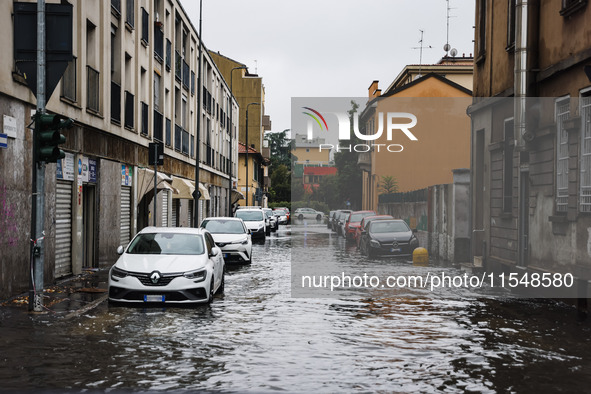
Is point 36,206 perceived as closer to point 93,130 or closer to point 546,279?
point 93,130

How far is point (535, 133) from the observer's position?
16359 mm

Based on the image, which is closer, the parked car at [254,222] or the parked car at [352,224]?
the parked car at [352,224]

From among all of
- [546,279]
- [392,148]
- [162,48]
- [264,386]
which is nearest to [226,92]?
[162,48]

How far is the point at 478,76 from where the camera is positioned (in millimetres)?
21547

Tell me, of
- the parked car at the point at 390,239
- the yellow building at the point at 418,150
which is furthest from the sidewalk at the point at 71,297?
the parked car at the point at 390,239

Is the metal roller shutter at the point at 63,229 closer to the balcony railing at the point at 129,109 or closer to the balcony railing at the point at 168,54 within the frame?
the balcony railing at the point at 129,109

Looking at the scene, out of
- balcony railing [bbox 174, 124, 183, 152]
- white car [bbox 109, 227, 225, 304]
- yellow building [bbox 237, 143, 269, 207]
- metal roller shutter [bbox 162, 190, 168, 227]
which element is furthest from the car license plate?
yellow building [bbox 237, 143, 269, 207]

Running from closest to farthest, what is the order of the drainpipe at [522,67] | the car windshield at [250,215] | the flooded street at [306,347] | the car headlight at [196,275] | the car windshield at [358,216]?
the flooded street at [306,347]
the car headlight at [196,275]
the drainpipe at [522,67]
the car windshield at [358,216]
the car windshield at [250,215]

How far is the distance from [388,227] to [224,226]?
5.66 meters

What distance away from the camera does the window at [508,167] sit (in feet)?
61.0

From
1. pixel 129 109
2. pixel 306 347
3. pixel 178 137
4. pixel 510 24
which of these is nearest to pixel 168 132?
pixel 178 137

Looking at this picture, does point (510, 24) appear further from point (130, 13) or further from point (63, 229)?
point (130, 13)

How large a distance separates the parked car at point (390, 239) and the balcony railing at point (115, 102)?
30.6 ft

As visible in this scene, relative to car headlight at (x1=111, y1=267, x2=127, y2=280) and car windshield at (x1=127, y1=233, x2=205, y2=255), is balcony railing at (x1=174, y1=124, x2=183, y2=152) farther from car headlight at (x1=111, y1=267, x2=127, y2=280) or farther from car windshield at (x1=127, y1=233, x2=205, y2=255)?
car headlight at (x1=111, y1=267, x2=127, y2=280)
